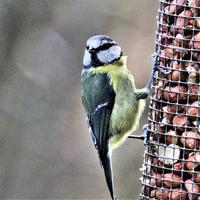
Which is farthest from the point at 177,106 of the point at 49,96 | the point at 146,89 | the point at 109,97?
the point at 49,96

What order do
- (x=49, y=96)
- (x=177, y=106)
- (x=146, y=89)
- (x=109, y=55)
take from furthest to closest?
(x=49, y=96), (x=109, y=55), (x=146, y=89), (x=177, y=106)

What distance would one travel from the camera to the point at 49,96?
Result: 991 cm

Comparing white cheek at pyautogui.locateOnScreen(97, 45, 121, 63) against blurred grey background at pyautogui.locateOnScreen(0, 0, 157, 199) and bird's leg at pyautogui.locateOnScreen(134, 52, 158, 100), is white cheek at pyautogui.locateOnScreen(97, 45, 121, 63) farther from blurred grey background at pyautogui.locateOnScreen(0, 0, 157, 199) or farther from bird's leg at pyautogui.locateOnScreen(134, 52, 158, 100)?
blurred grey background at pyautogui.locateOnScreen(0, 0, 157, 199)

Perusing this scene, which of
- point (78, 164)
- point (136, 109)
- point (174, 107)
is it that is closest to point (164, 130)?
point (174, 107)

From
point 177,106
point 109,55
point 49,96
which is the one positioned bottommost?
point 49,96

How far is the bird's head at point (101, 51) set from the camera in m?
5.68

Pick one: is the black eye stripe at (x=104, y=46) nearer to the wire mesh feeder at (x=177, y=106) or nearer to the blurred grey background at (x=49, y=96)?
the wire mesh feeder at (x=177, y=106)

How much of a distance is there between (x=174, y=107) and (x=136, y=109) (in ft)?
1.91

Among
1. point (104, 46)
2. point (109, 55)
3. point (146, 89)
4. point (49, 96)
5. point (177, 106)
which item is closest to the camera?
point (177, 106)

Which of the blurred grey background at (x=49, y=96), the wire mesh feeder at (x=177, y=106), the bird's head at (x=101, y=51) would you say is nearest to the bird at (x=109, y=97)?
the bird's head at (x=101, y=51)

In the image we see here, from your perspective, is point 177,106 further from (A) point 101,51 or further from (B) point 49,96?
(B) point 49,96

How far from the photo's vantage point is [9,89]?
32.8 feet

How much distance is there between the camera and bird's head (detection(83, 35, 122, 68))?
223 inches

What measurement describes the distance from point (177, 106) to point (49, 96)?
4810 millimetres
